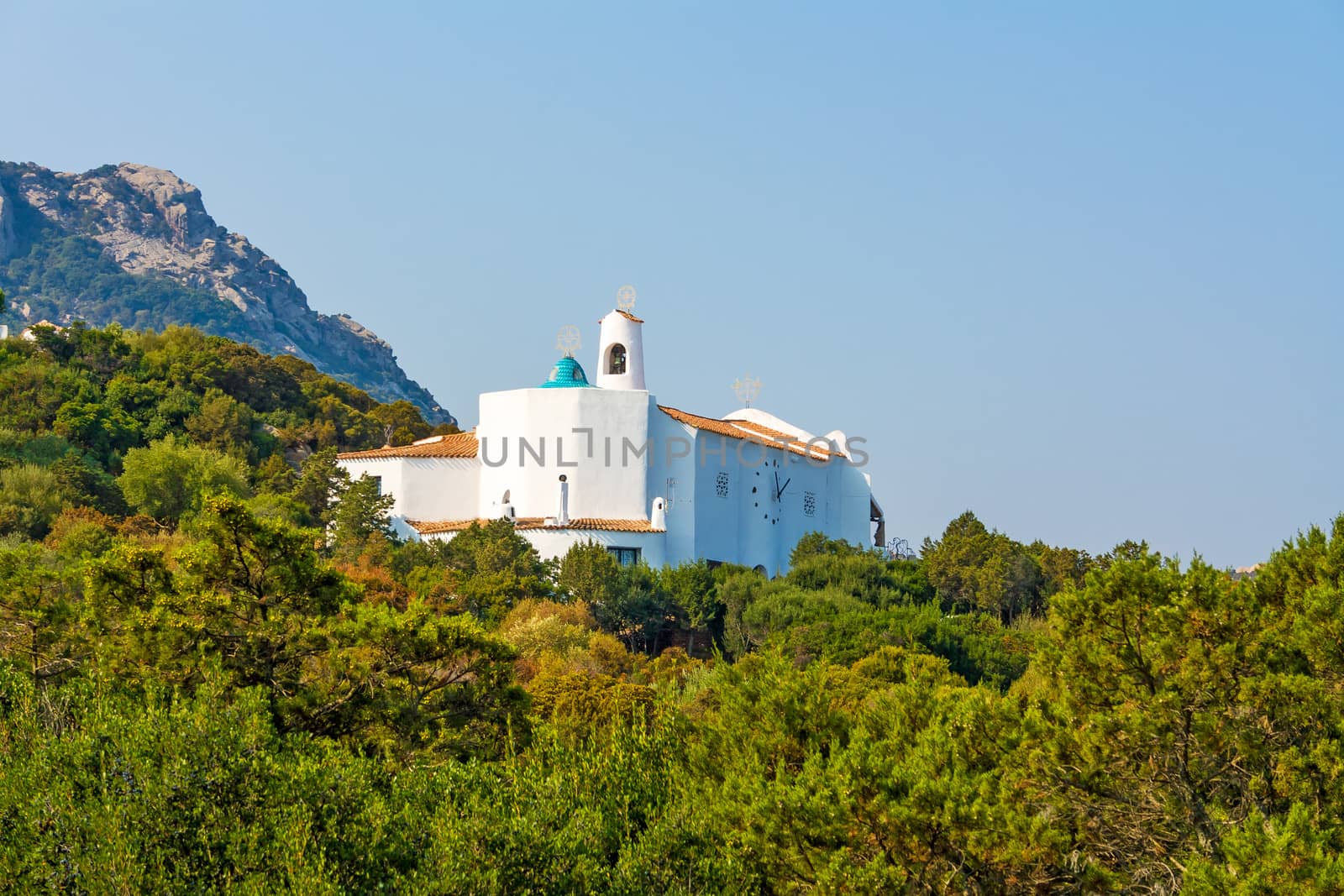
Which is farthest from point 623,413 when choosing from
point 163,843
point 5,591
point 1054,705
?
point 163,843

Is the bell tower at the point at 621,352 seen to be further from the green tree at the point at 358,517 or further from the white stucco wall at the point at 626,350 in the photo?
the green tree at the point at 358,517

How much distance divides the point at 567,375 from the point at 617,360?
162 cm

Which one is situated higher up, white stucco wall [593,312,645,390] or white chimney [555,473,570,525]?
white stucco wall [593,312,645,390]

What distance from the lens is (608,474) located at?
1679 inches

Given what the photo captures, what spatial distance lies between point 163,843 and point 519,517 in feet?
96.6

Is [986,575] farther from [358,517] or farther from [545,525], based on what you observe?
[358,517]

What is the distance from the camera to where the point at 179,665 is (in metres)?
17.4

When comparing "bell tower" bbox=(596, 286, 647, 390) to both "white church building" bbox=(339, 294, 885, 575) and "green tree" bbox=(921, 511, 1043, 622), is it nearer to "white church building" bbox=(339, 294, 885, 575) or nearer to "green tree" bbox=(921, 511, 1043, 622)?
"white church building" bbox=(339, 294, 885, 575)

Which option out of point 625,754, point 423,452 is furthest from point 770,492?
point 625,754

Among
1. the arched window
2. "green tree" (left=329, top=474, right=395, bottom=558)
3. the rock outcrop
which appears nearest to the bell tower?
the arched window

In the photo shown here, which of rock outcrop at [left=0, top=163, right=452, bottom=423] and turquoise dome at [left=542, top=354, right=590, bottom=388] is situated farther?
rock outcrop at [left=0, top=163, right=452, bottom=423]

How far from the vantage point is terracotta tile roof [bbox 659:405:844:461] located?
1773 inches

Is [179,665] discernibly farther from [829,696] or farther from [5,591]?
[829,696]

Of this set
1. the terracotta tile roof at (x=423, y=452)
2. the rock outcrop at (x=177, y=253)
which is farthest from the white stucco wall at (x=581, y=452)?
the rock outcrop at (x=177, y=253)
